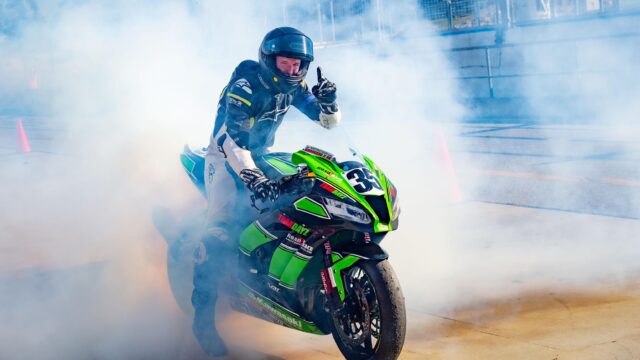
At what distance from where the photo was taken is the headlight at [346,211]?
4.61 m

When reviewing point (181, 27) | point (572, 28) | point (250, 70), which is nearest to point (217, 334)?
point (250, 70)

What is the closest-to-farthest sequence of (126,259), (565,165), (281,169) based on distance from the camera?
(281,169), (126,259), (565,165)

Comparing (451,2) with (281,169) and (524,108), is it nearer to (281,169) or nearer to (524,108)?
(524,108)

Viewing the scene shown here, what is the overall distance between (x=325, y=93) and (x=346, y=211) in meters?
1.25

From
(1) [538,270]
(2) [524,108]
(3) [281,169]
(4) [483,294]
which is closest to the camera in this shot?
(3) [281,169]

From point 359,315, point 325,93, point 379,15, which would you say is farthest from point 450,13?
point 359,315

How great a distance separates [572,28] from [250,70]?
12.6 m

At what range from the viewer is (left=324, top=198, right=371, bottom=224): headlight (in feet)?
15.1

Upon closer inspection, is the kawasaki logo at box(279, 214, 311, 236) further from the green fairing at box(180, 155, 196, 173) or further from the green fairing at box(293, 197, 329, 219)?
the green fairing at box(180, 155, 196, 173)

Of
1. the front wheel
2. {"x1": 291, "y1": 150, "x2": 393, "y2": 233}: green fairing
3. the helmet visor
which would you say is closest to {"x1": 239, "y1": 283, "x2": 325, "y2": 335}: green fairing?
the front wheel

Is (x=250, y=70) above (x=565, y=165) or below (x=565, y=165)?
above

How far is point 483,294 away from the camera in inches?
241

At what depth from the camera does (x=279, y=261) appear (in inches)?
203

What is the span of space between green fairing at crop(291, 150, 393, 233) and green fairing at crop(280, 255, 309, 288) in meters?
0.52
